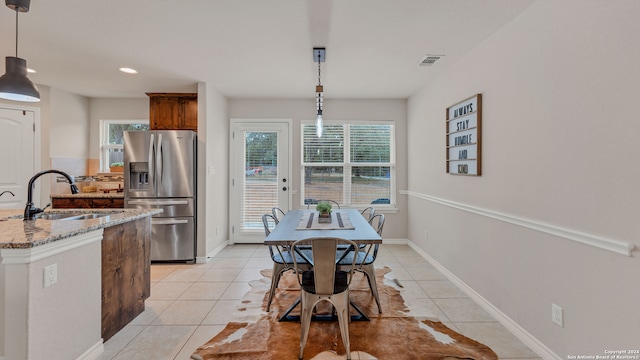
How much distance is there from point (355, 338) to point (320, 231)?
0.86 meters

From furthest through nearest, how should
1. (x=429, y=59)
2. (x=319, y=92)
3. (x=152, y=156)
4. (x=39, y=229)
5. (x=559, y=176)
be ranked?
(x=152, y=156) < (x=429, y=59) < (x=319, y=92) < (x=559, y=176) < (x=39, y=229)

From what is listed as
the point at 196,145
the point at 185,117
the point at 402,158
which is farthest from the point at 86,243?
the point at 402,158

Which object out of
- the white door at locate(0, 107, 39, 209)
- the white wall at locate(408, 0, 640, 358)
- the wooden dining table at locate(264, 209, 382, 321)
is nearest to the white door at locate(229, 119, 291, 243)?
the wooden dining table at locate(264, 209, 382, 321)

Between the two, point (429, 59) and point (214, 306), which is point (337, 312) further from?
point (429, 59)

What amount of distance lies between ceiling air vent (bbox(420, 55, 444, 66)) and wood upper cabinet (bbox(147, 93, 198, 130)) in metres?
3.23

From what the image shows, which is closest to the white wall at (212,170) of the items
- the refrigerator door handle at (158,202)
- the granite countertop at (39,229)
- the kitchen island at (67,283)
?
the refrigerator door handle at (158,202)

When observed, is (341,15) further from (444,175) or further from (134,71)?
(134,71)

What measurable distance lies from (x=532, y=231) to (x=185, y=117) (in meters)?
4.47

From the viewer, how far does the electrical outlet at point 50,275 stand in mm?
1606

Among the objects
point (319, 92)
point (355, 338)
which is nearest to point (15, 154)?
point (319, 92)

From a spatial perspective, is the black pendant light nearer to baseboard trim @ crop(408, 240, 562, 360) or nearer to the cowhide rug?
the cowhide rug

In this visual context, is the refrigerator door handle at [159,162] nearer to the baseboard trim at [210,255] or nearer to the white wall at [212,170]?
the white wall at [212,170]

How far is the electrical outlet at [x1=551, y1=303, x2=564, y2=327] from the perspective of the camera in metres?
1.86

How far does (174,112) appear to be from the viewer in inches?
173
